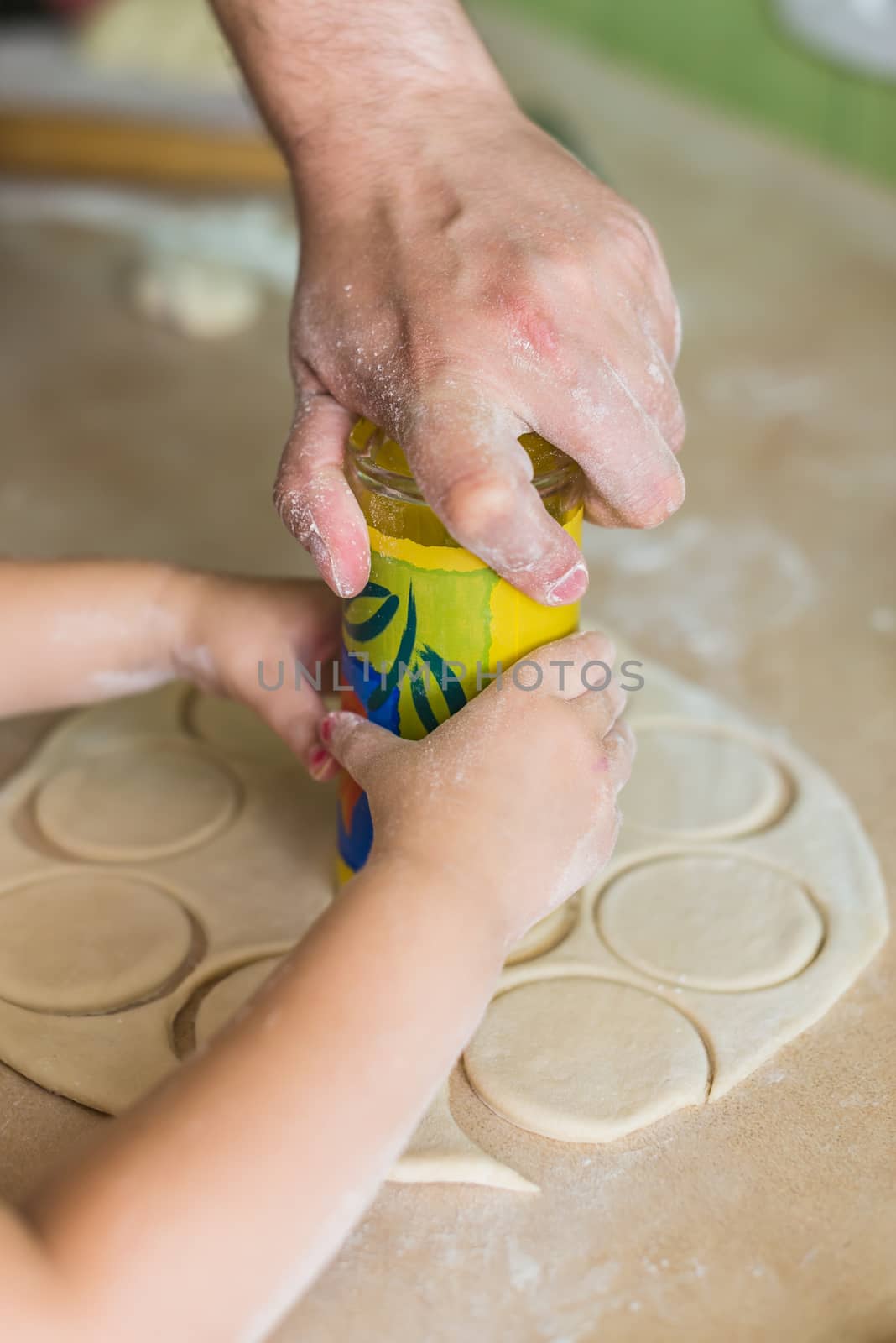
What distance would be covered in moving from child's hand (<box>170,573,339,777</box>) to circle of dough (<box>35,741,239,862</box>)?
0.12 metres

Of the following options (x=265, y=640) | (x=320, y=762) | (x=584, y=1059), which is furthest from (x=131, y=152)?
(x=584, y=1059)

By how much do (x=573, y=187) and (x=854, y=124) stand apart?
5.42 ft

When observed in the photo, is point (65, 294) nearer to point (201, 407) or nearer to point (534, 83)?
point (201, 407)

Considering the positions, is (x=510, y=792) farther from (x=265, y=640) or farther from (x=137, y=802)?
(x=137, y=802)

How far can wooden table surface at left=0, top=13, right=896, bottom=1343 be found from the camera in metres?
0.72

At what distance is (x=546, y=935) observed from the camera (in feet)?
3.13

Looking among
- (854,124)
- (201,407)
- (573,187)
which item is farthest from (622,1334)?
(854,124)

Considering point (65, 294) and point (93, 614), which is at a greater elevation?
point (93, 614)

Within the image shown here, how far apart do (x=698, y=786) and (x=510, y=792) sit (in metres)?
0.40

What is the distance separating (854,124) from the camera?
225cm

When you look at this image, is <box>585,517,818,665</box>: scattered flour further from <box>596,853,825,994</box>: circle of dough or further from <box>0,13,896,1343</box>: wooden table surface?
<box>596,853,825,994</box>: circle of dough

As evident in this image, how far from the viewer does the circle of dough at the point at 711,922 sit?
92 cm

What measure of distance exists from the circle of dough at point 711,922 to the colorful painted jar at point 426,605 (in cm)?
24

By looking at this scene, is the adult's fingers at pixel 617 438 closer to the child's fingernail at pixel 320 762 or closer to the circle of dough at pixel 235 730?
the child's fingernail at pixel 320 762
